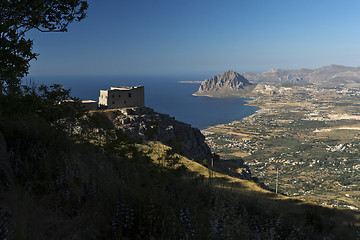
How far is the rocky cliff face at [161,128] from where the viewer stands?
4219 centimetres

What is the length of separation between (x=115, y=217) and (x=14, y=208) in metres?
1.54

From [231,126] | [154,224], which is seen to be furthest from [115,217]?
[231,126]

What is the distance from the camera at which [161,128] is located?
4769 cm

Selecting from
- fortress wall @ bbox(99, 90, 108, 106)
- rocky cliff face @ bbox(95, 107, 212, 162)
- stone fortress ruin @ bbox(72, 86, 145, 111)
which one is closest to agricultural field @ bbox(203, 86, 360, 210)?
rocky cliff face @ bbox(95, 107, 212, 162)

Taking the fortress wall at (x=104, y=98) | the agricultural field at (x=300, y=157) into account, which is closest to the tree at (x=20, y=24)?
the fortress wall at (x=104, y=98)

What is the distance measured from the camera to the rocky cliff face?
42.2 metres

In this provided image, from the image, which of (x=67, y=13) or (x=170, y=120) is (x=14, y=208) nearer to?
(x=67, y=13)

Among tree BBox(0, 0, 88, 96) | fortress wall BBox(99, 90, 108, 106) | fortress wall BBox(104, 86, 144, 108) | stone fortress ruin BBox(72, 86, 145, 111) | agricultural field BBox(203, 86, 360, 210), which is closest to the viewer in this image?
tree BBox(0, 0, 88, 96)

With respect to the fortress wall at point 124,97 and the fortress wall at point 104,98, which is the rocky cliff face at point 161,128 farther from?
the fortress wall at point 104,98

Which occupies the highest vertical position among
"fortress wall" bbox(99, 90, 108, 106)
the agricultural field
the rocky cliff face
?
"fortress wall" bbox(99, 90, 108, 106)

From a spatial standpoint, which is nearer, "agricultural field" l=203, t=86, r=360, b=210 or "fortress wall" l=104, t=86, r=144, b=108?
"fortress wall" l=104, t=86, r=144, b=108

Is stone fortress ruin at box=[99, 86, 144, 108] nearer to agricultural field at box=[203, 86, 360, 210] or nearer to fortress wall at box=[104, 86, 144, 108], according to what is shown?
fortress wall at box=[104, 86, 144, 108]

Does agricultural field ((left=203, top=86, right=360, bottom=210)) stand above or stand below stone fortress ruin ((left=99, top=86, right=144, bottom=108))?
below

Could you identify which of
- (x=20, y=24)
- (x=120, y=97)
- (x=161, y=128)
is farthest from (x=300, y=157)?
(x=20, y=24)
